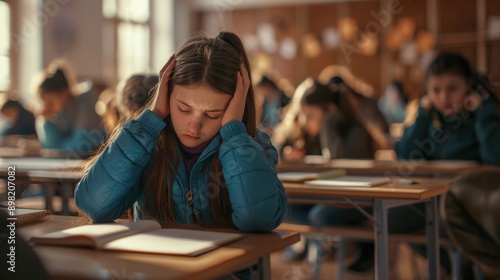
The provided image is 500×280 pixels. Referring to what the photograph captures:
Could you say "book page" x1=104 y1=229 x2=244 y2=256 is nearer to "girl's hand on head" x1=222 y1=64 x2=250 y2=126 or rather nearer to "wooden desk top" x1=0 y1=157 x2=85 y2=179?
"girl's hand on head" x1=222 y1=64 x2=250 y2=126

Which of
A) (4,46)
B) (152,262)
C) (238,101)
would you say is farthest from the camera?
(4,46)

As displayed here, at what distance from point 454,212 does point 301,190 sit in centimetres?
121

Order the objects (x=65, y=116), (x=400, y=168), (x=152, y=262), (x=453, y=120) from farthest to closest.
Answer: (x=65, y=116)
(x=453, y=120)
(x=400, y=168)
(x=152, y=262)

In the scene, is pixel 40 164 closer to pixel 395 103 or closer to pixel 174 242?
pixel 174 242

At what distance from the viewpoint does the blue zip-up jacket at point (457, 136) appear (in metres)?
3.28

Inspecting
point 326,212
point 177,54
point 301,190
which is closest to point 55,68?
point 326,212

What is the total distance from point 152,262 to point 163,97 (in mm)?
628

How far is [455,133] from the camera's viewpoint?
3.39m

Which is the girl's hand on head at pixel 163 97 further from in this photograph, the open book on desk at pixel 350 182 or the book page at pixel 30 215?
the open book on desk at pixel 350 182

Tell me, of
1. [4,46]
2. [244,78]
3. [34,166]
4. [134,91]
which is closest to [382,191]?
[244,78]

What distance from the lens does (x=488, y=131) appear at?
3.29m

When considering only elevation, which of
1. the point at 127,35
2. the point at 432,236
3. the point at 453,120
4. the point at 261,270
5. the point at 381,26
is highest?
the point at 381,26

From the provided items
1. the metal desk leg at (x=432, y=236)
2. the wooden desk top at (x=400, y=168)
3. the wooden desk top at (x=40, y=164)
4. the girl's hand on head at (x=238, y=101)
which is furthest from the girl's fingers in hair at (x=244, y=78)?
the wooden desk top at (x=40, y=164)

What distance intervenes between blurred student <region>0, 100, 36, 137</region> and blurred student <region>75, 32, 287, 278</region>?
4.83 metres
